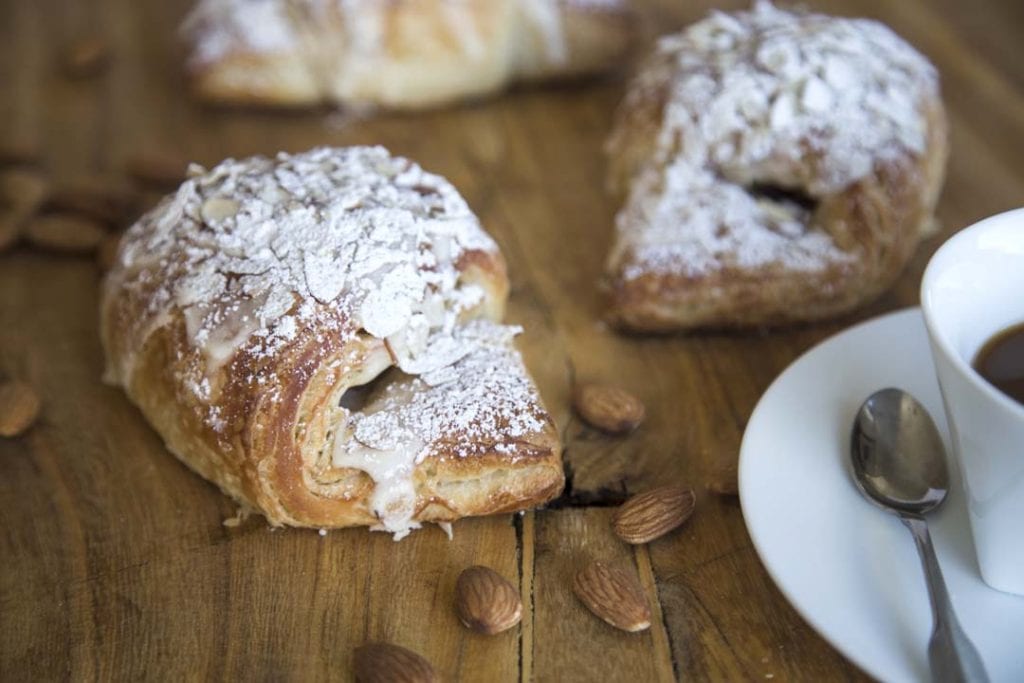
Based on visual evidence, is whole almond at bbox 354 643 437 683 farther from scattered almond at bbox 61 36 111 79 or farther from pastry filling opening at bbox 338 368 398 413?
scattered almond at bbox 61 36 111 79

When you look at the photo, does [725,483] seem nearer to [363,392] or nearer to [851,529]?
[851,529]

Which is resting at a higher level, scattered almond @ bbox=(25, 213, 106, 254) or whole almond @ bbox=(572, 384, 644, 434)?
scattered almond @ bbox=(25, 213, 106, 254)

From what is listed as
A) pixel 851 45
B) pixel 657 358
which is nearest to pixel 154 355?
pixel 657 358

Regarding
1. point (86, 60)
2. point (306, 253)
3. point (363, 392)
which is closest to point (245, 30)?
point (86, 60)

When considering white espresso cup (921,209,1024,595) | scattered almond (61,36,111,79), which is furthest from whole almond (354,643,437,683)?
scattered almond (61,36,111,79)

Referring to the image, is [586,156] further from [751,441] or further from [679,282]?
[751,441]

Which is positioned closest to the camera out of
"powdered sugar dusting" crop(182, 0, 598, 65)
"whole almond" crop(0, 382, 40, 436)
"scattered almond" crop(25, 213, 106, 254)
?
"whole almond" crop(0, 382, 40, 436)

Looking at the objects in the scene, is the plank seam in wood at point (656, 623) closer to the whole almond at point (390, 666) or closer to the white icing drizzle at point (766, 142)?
the whole almond at point (390, 666)
